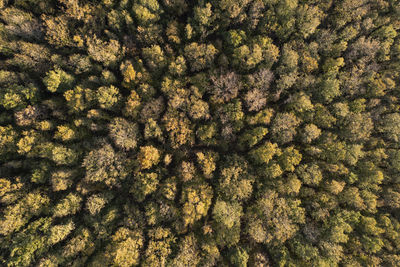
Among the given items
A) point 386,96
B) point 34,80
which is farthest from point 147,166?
point 386,96

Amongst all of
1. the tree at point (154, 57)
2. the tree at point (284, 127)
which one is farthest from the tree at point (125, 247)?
the tree at point (284, 127)

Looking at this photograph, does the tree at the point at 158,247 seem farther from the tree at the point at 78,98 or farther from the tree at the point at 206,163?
the tree at the point at 78,98

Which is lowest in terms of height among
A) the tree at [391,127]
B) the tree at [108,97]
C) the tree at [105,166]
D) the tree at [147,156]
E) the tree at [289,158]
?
the tree at [105,166]

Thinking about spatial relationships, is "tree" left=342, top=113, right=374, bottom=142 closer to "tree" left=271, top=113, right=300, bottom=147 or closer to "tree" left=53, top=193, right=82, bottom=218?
"tree" left=271, top=113, right=300, bottom=147

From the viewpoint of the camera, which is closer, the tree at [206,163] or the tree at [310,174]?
the tree at [206,163]

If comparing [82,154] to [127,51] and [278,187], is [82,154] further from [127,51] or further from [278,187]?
[278,187]

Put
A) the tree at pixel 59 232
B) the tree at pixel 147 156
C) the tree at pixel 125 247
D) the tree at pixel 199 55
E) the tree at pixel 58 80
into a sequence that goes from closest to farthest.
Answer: the tree at pixel 125 247
the tree at pixel 59 232
the tree at pixel 58 80
the tree at pixel 147 156
the tree at pixel 199 55

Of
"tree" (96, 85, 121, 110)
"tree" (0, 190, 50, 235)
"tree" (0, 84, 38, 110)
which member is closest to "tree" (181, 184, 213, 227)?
"tree" (96, 85, 121, 110)

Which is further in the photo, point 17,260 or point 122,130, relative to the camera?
point 122,130

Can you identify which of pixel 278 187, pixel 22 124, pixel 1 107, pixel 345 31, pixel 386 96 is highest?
pixel 345 31
